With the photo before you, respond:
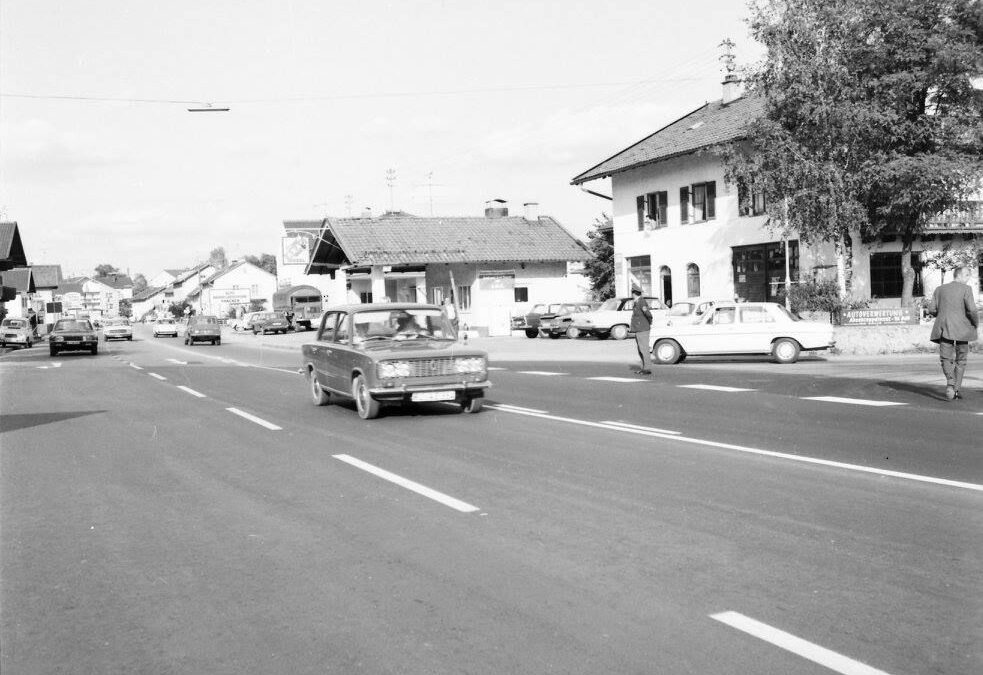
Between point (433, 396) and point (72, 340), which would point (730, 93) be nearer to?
point (72, 340)

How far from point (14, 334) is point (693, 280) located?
34949mm

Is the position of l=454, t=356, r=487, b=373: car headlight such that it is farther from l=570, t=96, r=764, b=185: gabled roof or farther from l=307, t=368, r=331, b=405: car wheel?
Result: l=570, t=96, r=764, b=185: gabled roof

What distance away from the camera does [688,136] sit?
38.4 metres

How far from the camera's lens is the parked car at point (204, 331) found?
159 feet

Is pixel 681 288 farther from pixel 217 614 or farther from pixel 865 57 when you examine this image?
pixel 217 614

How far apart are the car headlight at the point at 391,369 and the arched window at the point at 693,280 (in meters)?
26.8

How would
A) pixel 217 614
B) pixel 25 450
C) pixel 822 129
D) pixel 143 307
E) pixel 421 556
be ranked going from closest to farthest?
pixel 217 614 → pixel 421 556 → pixel 25 450 → pixel 822 129 → pixel 143 307

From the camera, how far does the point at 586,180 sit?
1716 inches

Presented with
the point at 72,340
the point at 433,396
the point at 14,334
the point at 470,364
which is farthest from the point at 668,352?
the point at 14,334

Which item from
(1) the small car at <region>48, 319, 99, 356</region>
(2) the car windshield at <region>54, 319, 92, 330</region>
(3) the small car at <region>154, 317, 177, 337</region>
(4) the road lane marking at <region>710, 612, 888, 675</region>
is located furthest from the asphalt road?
(3) the small car at <region>154, 317, 177, 337</region>

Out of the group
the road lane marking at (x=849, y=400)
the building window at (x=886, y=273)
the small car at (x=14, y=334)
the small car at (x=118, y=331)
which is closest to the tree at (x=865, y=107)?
the building window at (x=886, y=273)

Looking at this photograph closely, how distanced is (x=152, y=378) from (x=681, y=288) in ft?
72.5

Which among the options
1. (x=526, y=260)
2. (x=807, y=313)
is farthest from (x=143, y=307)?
(x=807, y=313)

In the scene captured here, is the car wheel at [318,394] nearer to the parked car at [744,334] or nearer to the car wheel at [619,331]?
the parked car at [744,334]
